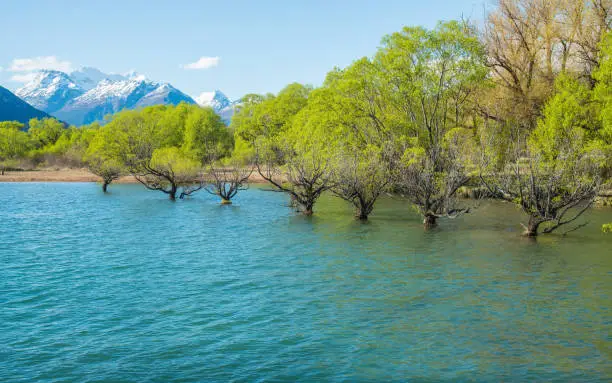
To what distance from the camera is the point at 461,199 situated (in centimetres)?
5412

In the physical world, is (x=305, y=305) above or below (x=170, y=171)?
below

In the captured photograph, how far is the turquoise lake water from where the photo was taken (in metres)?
12.9

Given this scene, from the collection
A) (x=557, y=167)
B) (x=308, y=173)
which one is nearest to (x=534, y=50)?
(x=557, y=167)

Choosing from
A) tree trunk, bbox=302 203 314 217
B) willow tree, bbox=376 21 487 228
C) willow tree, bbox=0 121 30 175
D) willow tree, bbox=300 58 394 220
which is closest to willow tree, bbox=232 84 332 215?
tree trunk, bbox=302 203 314 217

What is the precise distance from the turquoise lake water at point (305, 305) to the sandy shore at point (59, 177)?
57890mm

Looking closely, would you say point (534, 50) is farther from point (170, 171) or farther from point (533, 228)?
point (170, 171)

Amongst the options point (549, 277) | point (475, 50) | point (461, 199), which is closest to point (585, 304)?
point (549, 277)

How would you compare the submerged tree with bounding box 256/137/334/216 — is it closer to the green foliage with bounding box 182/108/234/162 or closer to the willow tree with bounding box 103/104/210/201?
the willow tree with bounding box 103/104/210/201

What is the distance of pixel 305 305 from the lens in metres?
17.9

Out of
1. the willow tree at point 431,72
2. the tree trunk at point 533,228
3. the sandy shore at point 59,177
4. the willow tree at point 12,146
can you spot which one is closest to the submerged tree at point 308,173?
the willow tree at point 431,72

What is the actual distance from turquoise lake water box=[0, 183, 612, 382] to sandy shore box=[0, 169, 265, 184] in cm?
5789

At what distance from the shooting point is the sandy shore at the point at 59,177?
9081cm

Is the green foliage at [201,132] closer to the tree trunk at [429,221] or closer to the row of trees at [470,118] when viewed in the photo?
the row of trees at [470,118]

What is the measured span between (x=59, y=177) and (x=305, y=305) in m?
88.3
